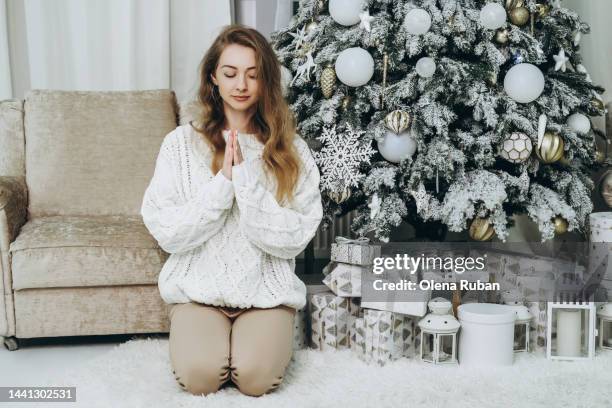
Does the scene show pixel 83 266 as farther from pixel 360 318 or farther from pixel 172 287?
pixel 360 318

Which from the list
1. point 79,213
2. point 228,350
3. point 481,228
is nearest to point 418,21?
point 481,228

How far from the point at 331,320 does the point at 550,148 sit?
893 mm

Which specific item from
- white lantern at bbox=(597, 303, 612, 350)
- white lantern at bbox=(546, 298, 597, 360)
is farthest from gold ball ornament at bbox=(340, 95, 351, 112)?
white lantern at bbox=(597, 303, 612, 350)

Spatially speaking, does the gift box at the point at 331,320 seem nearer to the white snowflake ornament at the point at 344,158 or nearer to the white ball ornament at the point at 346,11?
the white snowflake ornament at the point at 344,158

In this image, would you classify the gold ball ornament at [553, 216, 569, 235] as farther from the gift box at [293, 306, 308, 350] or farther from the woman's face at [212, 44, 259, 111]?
the woman's face at [212, 44, 259, 111]

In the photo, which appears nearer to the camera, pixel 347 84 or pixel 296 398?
pixel 296 398

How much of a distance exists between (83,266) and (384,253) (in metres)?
1.01

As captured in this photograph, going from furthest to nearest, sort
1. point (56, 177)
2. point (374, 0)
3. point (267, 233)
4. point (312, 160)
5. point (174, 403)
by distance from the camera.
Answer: point (56, 177) < point (374, 0) < point (312, 160) < point (267, 233) < point (174, 403)

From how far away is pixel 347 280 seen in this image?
2.00 m

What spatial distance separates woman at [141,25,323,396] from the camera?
1.62 meters

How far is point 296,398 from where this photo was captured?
63.1 inches

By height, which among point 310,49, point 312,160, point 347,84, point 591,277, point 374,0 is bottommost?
point 591,277

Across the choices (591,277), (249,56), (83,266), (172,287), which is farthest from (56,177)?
(591,277)

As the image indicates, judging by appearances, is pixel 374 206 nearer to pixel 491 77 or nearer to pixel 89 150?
pixel 491 77
